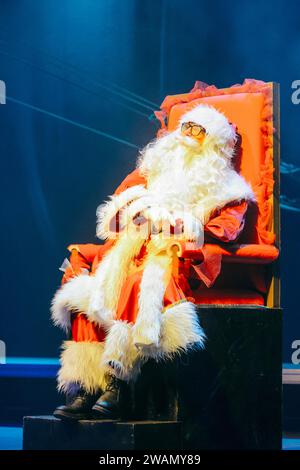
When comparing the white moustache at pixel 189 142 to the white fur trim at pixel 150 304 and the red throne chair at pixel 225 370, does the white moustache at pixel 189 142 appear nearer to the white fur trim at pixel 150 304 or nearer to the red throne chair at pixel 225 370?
the red throne chair at pixel 225 370

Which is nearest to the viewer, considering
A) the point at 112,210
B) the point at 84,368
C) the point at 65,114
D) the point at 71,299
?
the point at 84,368

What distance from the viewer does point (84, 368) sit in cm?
300

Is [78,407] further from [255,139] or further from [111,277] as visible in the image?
[255,139]

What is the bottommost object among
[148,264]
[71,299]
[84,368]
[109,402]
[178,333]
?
[109,402]

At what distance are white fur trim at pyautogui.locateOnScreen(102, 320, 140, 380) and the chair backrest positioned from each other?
0.85m

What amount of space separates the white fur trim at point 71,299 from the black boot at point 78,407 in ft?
0.91

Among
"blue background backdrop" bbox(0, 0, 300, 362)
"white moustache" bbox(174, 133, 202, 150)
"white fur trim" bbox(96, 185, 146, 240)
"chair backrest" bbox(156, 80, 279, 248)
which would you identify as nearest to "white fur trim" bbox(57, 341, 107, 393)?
"white fur trim" bbox(96, 185, 146, 240)

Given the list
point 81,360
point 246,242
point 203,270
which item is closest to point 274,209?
point 246,242

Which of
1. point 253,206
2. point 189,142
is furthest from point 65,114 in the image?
point 253,206

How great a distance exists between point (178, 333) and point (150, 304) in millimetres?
137

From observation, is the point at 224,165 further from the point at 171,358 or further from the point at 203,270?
the point at 171,358

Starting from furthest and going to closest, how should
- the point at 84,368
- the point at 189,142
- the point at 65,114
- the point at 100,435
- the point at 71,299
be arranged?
the point at 65,114, the point at 189,142, the point at 71,299, the point at 84,368, the point at 100,435

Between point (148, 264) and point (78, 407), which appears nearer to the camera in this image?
point (78, 407)

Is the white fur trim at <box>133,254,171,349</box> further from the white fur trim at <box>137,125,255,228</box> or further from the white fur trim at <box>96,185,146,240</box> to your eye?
the white fur trim at <box>96,185,146,240</box>
